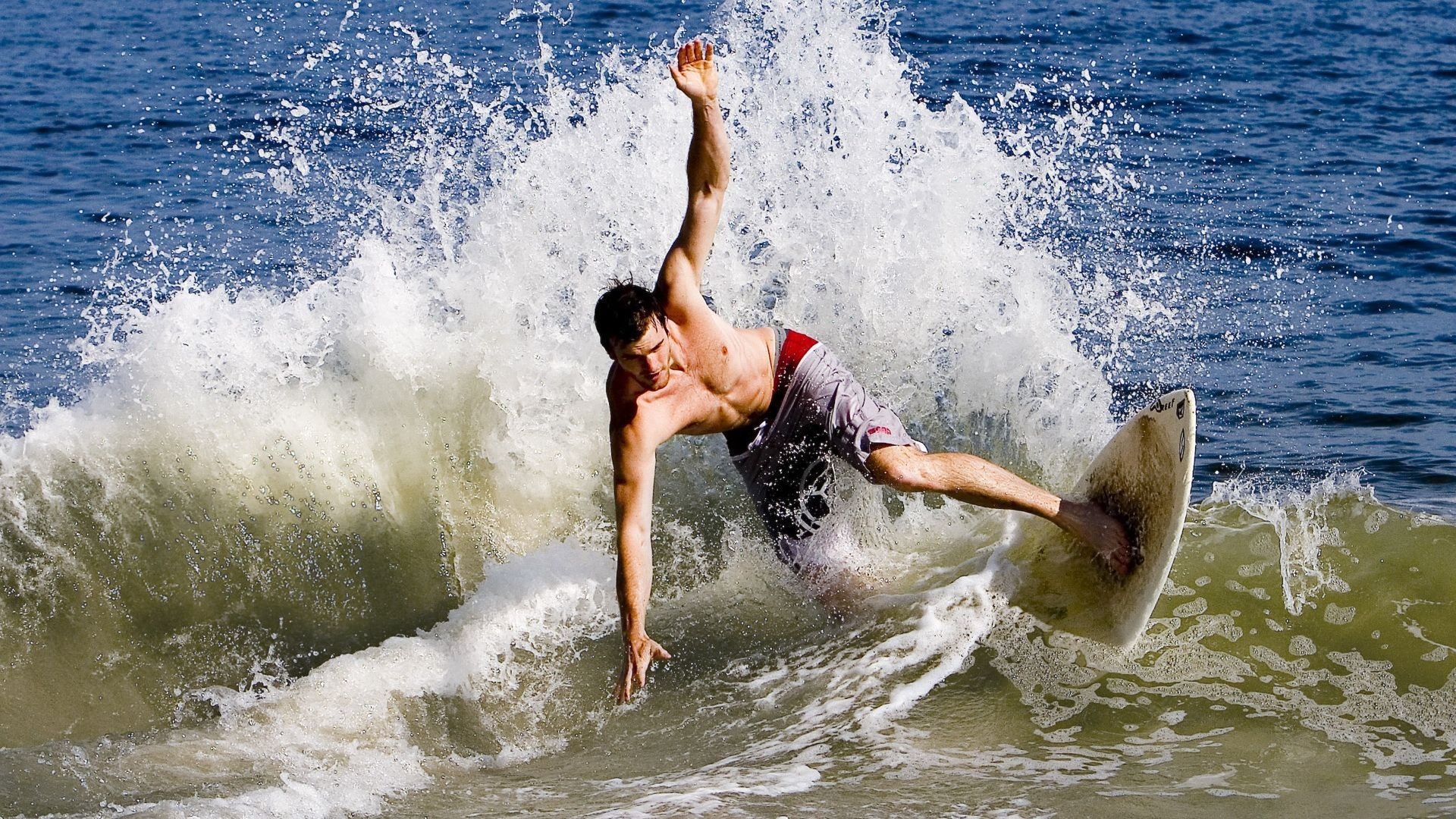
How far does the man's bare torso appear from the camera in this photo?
4.87 metres

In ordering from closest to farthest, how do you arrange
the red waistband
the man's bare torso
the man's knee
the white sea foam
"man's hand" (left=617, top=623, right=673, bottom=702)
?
"man's hand" (left=617, top=623, right=673, bottom=702) < the white sea foam < the man's bare torso < the man's knee < the red waistband

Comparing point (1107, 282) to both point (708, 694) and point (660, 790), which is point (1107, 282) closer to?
point (708, 694)

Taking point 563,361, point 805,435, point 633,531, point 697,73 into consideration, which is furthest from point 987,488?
point 563,361

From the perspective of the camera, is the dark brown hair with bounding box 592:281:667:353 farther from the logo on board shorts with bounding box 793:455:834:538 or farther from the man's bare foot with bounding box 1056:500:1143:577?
the man's bare foot with bounding box 1056:500:1143:577

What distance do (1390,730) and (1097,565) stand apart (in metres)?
1.14

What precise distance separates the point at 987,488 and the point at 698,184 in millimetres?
1516

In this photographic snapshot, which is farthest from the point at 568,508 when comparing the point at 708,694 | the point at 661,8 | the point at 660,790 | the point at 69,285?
the point at 661,8

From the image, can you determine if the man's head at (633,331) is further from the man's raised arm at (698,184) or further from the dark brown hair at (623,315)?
the man's raised arm at (698,184)

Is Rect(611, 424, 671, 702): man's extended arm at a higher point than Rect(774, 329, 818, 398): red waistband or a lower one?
lower

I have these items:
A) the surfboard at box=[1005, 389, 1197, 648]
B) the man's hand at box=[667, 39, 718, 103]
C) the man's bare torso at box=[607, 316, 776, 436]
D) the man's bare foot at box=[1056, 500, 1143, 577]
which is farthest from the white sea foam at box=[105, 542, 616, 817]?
the man's hand at box=[667, 39, 718, 103]

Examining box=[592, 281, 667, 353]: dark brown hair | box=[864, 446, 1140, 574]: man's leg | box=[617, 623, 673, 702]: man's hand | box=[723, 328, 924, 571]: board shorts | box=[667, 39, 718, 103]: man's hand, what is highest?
box=[667, 39, 718, 103]: man's hand

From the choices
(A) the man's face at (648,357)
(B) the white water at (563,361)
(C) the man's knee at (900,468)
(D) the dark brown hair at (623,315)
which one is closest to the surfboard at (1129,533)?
(B) the white water at (563,361)

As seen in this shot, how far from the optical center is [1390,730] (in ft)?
15.7

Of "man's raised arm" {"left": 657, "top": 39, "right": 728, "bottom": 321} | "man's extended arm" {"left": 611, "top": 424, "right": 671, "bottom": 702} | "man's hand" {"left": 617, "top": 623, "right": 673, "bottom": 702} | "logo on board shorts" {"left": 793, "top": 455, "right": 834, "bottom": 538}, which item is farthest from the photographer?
"logo on board shorts" {"left": 793, "top": 455, "right": 834, "bottom": 538}
